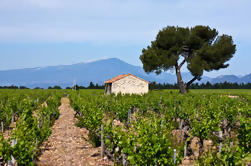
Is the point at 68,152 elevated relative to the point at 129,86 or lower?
lower

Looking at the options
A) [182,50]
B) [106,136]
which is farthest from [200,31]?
[106,136]

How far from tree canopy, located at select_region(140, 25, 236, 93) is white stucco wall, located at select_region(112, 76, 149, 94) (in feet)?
11.7

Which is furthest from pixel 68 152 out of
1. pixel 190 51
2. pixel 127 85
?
pixel 190 51

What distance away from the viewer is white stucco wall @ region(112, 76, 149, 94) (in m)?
48.5

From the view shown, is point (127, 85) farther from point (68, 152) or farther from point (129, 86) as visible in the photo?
point (68, 152)

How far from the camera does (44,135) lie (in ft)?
36.7

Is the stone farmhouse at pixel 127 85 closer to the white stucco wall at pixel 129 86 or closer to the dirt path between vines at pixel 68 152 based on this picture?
the white stucco wall at pixel 129 86

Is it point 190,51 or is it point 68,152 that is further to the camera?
point 190,51

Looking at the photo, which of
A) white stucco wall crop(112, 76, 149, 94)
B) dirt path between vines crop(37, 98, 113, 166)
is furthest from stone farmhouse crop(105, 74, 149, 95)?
dirt path between vines crop(37, 98, 113, 166)

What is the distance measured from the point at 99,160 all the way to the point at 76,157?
3.56 feet

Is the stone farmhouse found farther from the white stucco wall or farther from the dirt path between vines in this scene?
the dirt path between vines

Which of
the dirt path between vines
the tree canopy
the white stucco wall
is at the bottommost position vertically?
the dirt path between vines

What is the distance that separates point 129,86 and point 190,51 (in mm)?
14109

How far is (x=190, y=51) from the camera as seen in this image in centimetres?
5091
